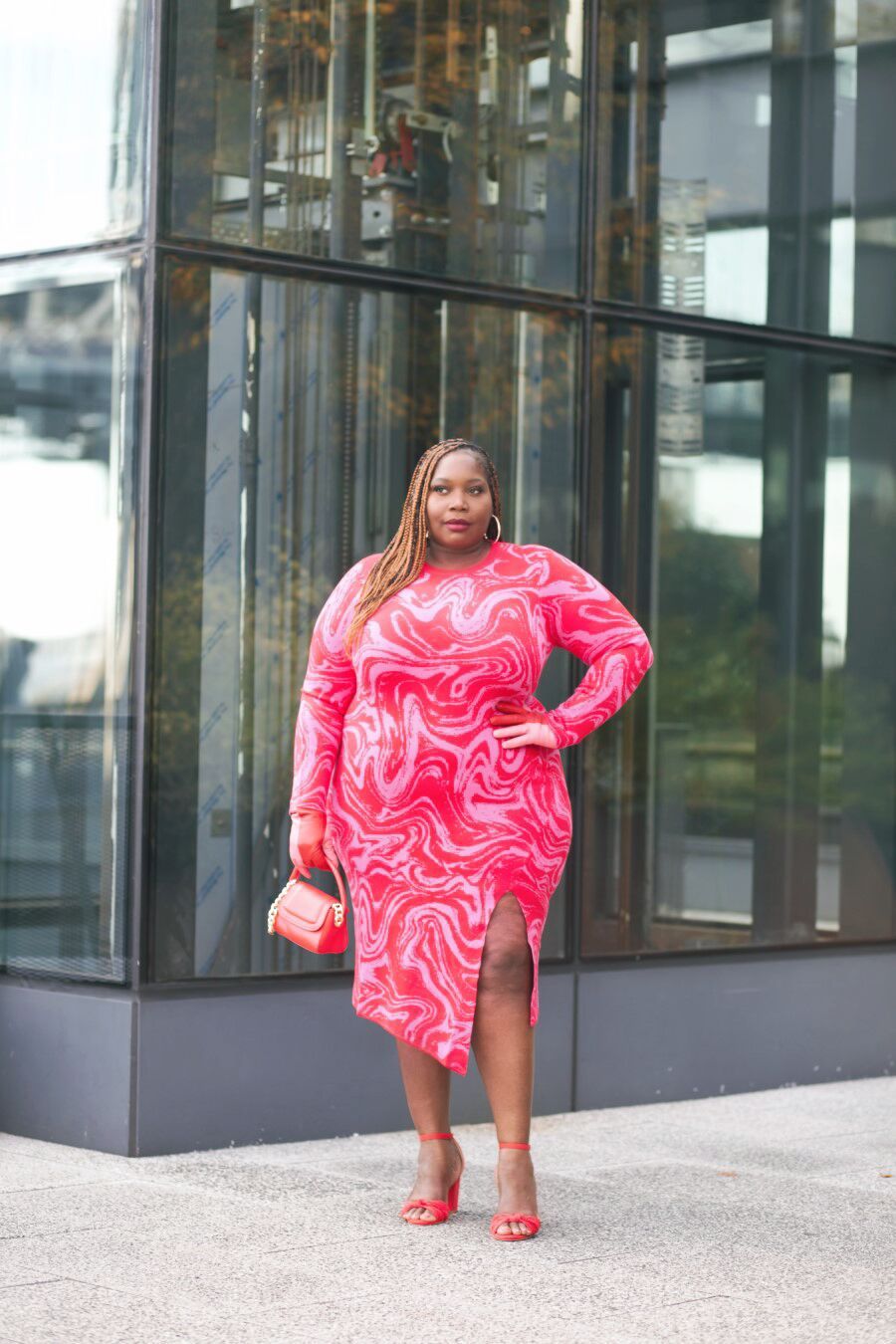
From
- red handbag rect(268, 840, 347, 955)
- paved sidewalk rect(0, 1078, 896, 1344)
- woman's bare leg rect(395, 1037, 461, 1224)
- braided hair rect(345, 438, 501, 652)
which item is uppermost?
braided hair rect(345, 438, 501, 652)

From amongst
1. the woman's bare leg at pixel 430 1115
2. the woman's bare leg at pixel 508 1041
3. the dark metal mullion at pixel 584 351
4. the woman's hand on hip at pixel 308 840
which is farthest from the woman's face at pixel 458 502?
the dark metal mullion at pixel 584 351

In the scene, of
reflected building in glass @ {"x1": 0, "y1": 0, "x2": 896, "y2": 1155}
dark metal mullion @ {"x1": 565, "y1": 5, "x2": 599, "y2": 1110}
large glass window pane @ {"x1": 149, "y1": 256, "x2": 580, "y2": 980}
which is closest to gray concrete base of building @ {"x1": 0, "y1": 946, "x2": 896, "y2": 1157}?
reflected building in glass @ {"x1": 0, "y1": 0, "x2": 896, "y2": 1155}

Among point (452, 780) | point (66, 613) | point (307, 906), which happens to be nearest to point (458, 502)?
point (452, 780)

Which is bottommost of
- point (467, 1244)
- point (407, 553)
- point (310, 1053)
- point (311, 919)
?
point (467, 1244)

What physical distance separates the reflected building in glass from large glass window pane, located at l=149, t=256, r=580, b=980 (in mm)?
14

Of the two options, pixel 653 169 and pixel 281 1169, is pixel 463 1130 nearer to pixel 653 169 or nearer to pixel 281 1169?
pixel 281 1169

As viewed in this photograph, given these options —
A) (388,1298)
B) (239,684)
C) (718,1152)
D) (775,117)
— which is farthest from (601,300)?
→ (388,1298)

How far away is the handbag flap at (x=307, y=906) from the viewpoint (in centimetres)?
556

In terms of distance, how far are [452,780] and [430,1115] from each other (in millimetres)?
915

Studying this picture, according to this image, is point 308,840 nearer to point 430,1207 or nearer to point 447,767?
point 447,767

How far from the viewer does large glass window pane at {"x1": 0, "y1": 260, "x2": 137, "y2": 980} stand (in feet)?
22.2

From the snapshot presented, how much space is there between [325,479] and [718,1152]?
2615 mm

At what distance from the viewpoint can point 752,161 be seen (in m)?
8.38

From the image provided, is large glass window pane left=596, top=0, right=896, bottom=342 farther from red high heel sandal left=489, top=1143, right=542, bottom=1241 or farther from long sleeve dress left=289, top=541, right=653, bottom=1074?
red high heel sandal left=489, top=1143, right=542, bottom=1241
